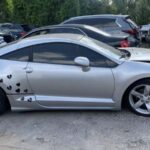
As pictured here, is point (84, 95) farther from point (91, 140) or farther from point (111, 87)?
point (91, 140)

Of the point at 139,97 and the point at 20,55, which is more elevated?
the point at 20,55

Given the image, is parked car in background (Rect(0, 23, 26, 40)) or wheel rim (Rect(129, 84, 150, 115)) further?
parked car in background (Rect(0, 23, 26, 40))

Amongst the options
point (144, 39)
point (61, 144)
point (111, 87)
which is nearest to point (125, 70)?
point (111, 87)

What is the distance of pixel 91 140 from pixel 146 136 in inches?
32.2

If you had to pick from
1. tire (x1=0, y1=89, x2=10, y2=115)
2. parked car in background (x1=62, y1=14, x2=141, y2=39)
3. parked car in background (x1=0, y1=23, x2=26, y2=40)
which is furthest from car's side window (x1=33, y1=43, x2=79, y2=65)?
parked car in background (x1=0, y1=23, x2=26, y2=40)

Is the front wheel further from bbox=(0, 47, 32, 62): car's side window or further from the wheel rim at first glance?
bbox=(0, 47, 32, 62): car's side window

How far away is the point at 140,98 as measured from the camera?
20.0ft

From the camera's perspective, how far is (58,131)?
5.70 m

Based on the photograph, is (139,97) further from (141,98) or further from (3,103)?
(3,103)

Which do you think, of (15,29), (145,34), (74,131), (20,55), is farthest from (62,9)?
(74,131)

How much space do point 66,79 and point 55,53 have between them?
53 cm

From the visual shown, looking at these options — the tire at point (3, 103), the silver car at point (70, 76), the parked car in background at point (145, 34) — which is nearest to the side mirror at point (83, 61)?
the silver car at point (70, 76)

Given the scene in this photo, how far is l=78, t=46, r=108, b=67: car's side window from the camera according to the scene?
20.1 ft

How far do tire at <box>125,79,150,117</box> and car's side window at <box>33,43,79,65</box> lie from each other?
1116 millimetres
